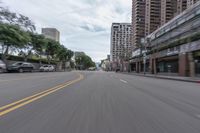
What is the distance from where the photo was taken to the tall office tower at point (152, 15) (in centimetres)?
6888

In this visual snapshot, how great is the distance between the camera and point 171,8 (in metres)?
68.8

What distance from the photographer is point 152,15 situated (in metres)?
72.2

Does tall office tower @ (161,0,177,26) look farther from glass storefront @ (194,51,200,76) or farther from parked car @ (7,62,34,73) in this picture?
parked car @ (7,62,34,73)

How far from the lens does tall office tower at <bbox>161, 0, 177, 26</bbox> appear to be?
2601 inches

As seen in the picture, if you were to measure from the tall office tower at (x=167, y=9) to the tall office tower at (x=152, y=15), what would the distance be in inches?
43.5

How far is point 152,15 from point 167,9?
4.28 metres

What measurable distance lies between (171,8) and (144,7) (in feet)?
25.3

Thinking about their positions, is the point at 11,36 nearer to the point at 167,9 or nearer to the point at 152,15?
the point at 152,15

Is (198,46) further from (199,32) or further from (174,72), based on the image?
(174,72)

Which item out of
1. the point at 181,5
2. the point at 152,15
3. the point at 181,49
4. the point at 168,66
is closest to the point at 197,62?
the point at 181,49

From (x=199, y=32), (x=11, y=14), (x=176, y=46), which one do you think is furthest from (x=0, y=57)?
(x=199, y=32)

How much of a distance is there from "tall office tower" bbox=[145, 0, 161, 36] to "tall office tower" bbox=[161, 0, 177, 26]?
1.10 meters

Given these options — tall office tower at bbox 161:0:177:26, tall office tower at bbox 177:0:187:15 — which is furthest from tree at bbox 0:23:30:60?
tall office tower at bbox 161:0:177:26

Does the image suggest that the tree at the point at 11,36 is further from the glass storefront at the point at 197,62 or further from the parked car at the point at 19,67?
the glass storefront at the point at 197,62
